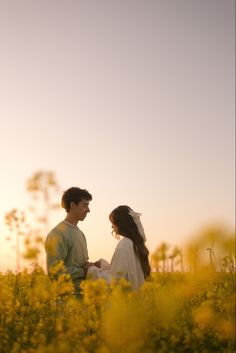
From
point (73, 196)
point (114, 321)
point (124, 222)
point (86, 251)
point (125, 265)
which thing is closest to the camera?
point (114, 321)

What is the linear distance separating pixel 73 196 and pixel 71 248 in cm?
75

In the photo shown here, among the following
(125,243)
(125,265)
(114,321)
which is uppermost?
(125,243)

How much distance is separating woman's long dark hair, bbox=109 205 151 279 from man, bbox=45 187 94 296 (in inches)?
27.1

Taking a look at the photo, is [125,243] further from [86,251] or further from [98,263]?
[86,251]

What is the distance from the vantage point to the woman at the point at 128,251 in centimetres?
611

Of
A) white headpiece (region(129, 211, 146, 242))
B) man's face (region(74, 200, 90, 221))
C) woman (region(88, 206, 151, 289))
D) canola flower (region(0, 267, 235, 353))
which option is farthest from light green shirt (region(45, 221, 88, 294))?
white headpiece (region(129, 211, 146, 242))

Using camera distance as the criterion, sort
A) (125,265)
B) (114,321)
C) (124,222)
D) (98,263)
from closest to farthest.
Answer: (114,321) < (125,265) < (124,222) < (98,263)

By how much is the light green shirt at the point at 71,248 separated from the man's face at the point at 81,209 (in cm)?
19

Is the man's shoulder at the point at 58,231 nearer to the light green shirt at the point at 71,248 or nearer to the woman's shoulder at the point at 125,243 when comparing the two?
the light green shirt at the point at 71,248

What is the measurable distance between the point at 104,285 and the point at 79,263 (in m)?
2.22

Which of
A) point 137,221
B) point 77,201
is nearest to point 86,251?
point 77,201

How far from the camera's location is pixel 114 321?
15.3 ft

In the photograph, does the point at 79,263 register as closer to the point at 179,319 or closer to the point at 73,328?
the point at 179,319

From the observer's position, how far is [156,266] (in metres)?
5.22
